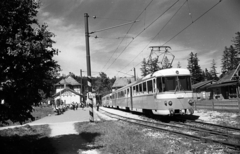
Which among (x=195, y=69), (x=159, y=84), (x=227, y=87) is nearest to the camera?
(x=159, y=84)

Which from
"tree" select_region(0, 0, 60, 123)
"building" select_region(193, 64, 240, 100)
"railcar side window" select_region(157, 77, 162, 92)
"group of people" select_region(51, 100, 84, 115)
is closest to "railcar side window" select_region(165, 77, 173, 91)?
"railcar side window" select_region(157, 77, 162, 92)

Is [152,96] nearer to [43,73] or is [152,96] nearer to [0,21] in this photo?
[43,73]

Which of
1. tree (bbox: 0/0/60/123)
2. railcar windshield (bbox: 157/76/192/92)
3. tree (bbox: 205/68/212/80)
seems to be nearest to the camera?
tree (bbox: 0/0/60/123)

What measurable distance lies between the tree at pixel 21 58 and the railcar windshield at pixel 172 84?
8.49m

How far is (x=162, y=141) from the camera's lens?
855cm

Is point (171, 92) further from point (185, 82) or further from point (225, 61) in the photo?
point (225, 61)

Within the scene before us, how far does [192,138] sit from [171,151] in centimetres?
197

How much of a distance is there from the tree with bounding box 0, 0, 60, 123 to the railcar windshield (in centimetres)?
849

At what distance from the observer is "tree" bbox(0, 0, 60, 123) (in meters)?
6.64

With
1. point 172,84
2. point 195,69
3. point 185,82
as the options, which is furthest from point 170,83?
point 195,69

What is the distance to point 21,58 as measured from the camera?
6754 mm

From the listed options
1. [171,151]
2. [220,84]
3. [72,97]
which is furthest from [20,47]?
[72,97]

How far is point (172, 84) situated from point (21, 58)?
10170mm

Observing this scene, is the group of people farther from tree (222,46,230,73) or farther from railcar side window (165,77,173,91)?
tree (222,46,230,73)
